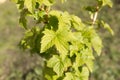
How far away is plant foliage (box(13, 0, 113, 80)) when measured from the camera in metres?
2.56

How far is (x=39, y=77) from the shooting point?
226 inches

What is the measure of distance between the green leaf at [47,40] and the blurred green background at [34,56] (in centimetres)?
316

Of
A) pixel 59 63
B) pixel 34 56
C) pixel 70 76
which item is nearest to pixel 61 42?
pixel 59 63

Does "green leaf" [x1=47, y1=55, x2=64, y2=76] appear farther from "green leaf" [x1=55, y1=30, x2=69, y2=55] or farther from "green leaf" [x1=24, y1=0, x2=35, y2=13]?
"green leaf" [x1=24, y1=0, x2=35, y2=13]

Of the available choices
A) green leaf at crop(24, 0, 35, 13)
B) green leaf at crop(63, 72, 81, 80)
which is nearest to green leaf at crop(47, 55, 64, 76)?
green leaf at crop(63, 72, 81, 80)

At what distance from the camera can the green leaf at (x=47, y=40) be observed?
2533mm

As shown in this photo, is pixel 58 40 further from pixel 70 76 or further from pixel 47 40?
pixel 70 76

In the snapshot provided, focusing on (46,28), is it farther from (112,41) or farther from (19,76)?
(112,41)

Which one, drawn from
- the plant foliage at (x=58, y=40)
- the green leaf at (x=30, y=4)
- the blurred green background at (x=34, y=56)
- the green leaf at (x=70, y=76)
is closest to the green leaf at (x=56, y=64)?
the plant foliage at (x=58, y=40)

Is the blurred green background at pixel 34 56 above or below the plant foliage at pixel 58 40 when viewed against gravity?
below

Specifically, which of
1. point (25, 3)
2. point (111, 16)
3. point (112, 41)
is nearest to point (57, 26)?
point (25, 3)

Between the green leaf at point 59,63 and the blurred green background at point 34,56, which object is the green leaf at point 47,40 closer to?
the green leaf at point 59,63

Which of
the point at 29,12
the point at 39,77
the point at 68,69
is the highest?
the point at 29,12

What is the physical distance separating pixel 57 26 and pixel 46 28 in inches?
3.5
